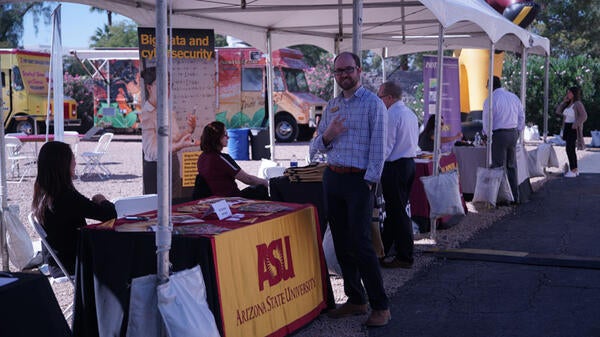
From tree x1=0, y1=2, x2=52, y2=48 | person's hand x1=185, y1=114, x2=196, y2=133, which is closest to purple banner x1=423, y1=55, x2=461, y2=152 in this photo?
person's hand x1=185, y1=114, x2=196, y2=133

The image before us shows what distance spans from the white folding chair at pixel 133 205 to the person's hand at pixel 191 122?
241cm

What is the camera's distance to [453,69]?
11.0m

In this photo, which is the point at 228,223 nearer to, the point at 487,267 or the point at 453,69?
the point at 487,267

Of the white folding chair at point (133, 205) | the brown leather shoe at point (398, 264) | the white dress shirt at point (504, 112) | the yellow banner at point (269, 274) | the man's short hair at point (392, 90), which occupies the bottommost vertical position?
the brown leather shoe at point (398, 264)

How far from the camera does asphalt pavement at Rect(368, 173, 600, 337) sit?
4965 millimetres

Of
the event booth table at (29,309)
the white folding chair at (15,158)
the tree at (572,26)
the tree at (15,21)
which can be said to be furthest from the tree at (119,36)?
the event booth table at (29,309)

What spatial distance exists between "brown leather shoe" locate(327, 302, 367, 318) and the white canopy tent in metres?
2.22

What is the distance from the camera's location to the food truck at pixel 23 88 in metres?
22.0

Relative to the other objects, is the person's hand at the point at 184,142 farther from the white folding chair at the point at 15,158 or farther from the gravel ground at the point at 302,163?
the white folding chair at the point at 15,158

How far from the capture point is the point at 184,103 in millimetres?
7914

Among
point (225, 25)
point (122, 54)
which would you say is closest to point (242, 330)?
point (225, 25)

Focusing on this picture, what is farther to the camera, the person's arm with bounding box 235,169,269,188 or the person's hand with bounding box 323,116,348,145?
the person's arm with bounding box 235,169,269,188

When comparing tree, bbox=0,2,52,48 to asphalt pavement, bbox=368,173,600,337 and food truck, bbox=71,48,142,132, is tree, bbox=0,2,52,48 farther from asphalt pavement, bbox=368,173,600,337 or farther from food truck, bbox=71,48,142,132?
asphalt pavement, bbox=368,173,600,337

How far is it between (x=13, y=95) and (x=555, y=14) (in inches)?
1153
